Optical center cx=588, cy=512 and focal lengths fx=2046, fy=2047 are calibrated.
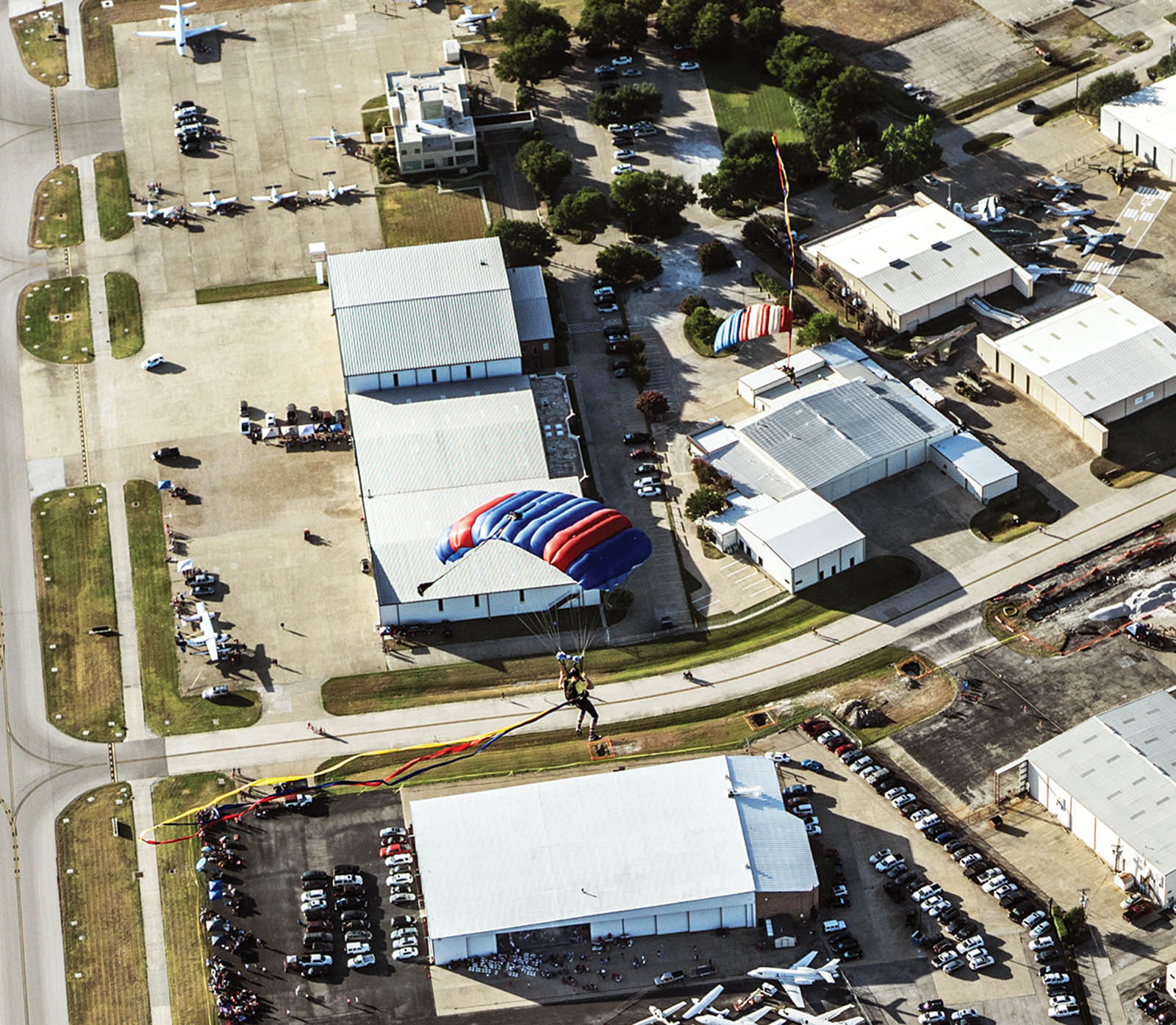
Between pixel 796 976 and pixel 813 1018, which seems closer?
pixel 813 1018

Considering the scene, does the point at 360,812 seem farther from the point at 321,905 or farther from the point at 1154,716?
the point at 1154,716

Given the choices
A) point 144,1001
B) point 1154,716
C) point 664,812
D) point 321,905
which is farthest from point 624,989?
point 1154,716

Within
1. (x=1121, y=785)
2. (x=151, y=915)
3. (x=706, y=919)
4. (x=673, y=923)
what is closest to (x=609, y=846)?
(x=673, y=923)

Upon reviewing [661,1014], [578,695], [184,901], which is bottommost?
[661,1014]

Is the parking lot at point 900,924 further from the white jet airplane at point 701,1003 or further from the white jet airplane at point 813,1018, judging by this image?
the white jet airplane at point 701,1003

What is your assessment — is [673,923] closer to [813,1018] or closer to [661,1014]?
[661,1014]

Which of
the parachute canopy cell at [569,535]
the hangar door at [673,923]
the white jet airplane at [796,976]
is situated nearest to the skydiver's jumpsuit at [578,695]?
the parachute canopy cell at [569,535]
